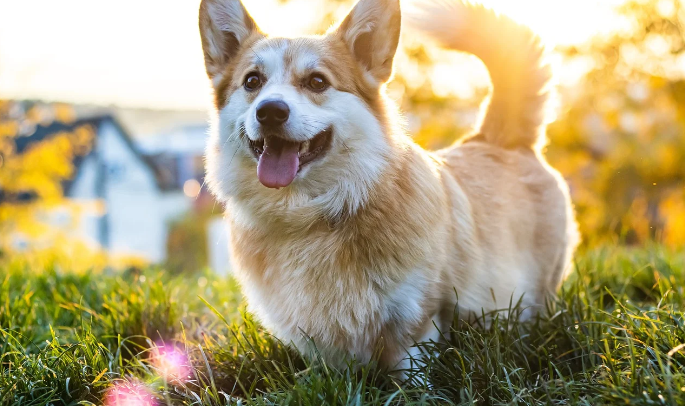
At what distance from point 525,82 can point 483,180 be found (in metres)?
0.75

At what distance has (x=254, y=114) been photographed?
2631mm

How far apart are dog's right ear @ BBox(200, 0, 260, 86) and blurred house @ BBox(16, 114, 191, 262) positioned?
58.7ft

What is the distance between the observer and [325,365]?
7.60ft

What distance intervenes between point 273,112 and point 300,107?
5.6 inches

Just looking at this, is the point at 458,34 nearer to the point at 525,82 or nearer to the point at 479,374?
the point at 525,82

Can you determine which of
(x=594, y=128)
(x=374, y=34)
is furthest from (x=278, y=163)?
(x=594, y=128)

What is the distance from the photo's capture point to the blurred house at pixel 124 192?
69.6ft

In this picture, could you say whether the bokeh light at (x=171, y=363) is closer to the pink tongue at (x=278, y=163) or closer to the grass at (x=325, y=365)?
the grass at (x=325, y=365)

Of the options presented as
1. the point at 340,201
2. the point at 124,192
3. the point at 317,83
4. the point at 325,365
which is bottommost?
the point at 124,192

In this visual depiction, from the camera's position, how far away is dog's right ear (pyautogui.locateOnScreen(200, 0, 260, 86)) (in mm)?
3145

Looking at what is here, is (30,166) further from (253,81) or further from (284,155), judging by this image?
(284,155)

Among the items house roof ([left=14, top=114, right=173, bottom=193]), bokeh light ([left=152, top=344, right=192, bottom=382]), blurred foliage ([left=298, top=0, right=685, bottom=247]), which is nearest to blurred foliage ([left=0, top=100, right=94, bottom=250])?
house roof ([left=14, top=114, right=173, bottom=193])

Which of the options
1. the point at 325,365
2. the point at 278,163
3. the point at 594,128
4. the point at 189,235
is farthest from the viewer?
the point at 189,235

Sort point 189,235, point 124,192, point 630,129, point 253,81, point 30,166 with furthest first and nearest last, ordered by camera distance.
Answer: point 124,192, point 189,235, point 630,129, point 30,166, point 253,81
